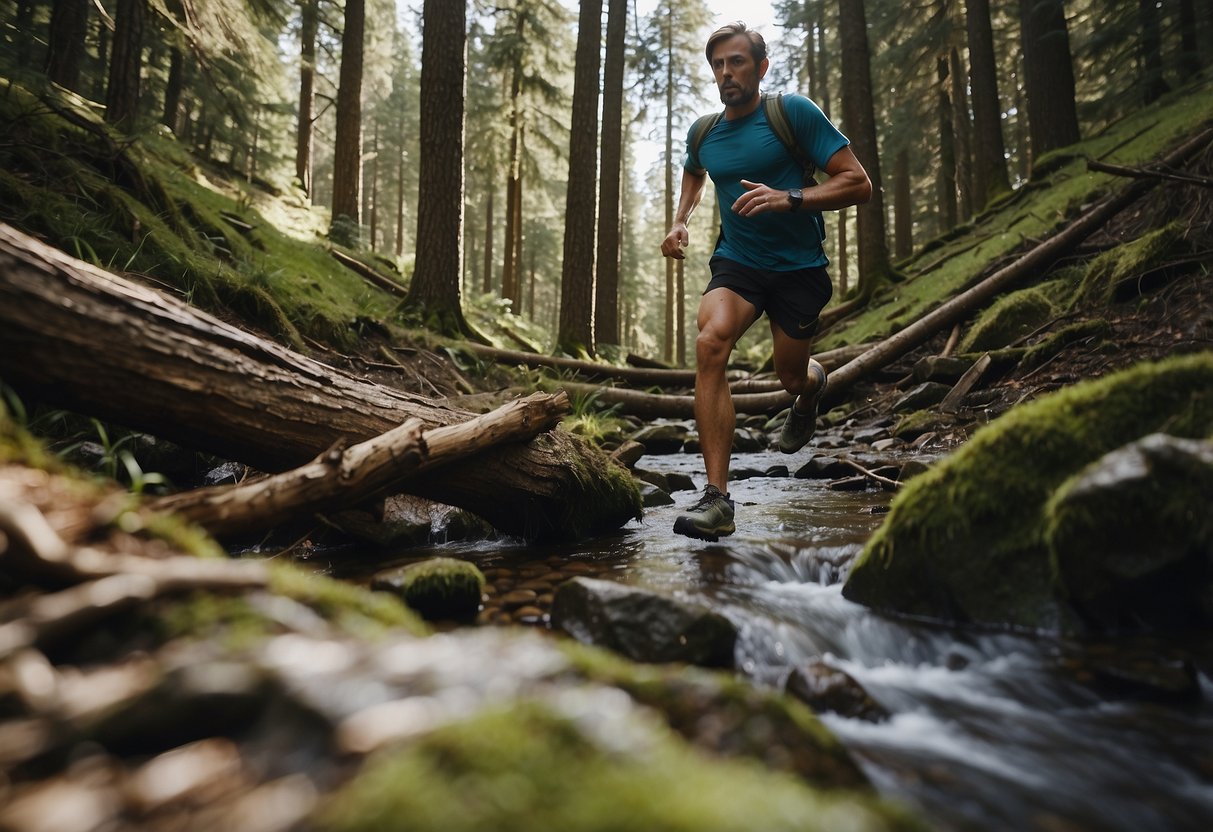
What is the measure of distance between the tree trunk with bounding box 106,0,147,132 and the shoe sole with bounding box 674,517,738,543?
375 inches

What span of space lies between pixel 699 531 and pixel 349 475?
2046 millimetres

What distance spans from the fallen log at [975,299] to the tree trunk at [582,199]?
18.8ft

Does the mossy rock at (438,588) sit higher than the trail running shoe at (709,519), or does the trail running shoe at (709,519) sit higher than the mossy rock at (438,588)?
the trail running shoe at (709,519)

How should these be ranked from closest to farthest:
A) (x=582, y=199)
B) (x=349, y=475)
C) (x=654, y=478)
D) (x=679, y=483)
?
(x=349, y=475) → (x=654, y=478) → (x=679, y=483) → (x=582, y=199)

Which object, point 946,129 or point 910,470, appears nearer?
point 910,470

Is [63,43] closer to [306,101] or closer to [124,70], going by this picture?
[124,70]

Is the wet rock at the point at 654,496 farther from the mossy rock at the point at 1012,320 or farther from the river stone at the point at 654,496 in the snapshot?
the mossy rock at the point at 1012,320

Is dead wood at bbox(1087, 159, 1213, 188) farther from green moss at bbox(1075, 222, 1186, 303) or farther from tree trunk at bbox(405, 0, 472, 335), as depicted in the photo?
tree trunk at bbox(405, 0, 472, 335)

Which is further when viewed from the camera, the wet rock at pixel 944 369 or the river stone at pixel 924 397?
the wet rock at pixel 944 369

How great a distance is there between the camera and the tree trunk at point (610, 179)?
15.8 metres

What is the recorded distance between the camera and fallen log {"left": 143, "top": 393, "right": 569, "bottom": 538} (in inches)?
93.6

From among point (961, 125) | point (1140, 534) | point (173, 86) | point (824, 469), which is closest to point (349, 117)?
point (173, 86)

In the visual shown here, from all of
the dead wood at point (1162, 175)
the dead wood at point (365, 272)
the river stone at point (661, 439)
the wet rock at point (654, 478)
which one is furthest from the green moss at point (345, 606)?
the dead wood at point (365, 272)

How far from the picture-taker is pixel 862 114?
1480cm
